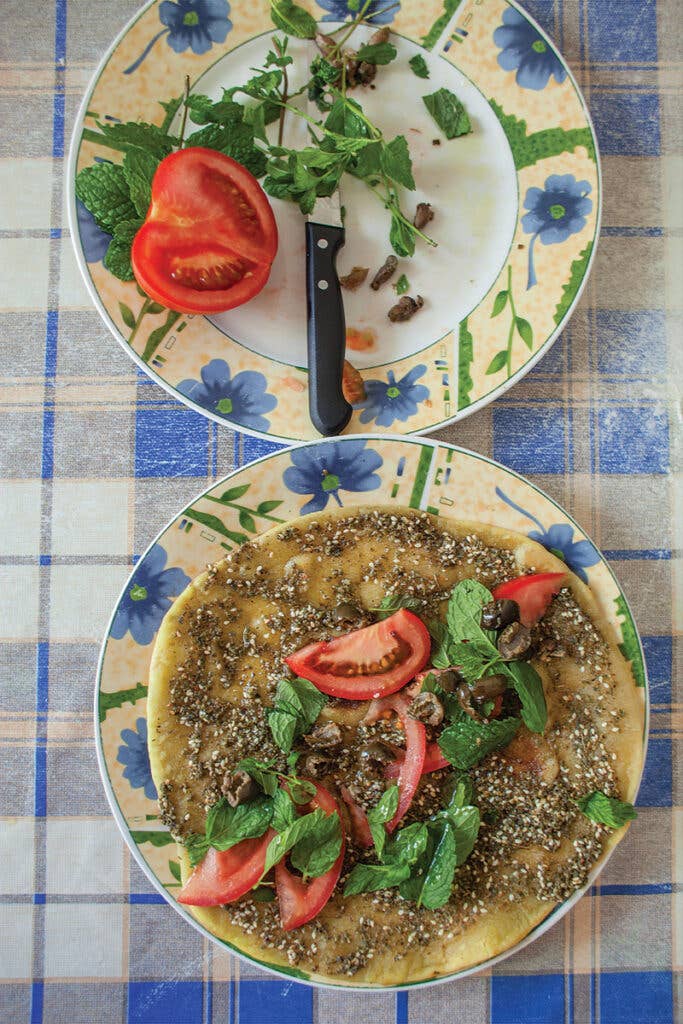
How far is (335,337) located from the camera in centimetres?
202

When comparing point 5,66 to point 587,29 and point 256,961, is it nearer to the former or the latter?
→ point 587,29

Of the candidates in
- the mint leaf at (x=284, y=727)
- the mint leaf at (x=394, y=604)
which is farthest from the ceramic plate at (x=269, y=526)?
the mint leaf at (x=284, y=727)

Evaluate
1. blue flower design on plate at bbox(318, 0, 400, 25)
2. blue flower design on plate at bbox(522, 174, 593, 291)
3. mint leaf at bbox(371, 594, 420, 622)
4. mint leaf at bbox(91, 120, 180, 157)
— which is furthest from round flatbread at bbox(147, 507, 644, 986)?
blue flower design on plate at bbox(318, 0, 400, 25)

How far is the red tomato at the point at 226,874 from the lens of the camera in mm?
1893

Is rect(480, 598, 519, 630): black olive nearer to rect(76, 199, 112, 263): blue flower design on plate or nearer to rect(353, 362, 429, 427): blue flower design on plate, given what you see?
rect(353, 362, 429, 427): blue flower design on plate

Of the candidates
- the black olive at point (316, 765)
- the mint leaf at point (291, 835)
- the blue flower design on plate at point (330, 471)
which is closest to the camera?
the mint leaf at point (291, 835)

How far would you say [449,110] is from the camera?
2.08m

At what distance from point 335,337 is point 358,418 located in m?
0.20

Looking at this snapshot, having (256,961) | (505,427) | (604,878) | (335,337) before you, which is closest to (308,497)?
(335,337)

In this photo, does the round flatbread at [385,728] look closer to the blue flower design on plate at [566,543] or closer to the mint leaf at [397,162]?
the blue flower design on plate at [566,543]

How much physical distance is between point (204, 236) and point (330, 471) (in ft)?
1.96

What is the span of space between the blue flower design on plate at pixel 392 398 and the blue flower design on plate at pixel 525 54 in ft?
2.43

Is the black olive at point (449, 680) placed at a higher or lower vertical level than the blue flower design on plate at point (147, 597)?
lower

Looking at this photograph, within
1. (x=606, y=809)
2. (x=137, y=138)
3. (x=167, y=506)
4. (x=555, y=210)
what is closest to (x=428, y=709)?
(x=606, y=809)
